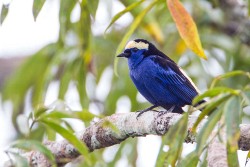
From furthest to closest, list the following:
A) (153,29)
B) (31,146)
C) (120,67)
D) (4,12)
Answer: (120,67) < (153,29) < (4,12) < (31,146)

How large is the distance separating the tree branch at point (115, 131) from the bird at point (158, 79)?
0.68m

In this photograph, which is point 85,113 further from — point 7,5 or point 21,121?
point 7,5

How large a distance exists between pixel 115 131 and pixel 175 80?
1.15 metres

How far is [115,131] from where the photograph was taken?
10.7 feet

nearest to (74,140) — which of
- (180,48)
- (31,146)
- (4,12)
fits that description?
(31,146)

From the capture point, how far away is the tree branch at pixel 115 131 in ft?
10.6

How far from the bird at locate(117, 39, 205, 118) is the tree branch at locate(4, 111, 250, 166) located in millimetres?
681

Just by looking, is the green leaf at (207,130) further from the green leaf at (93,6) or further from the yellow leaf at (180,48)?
the yellow leaf at (180,48)

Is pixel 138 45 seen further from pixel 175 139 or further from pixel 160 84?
pixel 175 139

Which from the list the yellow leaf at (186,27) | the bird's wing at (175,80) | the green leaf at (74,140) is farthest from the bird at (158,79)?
the green leaf at (74,140)

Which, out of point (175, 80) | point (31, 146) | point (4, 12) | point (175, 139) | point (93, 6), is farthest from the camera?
point (175, 80)

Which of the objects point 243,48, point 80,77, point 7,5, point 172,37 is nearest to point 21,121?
point 7,5

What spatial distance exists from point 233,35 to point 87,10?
2.27m

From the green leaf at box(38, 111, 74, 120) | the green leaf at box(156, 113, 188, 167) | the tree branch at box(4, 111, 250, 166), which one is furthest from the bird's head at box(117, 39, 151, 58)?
the green leaf at box(156, 113, 188, 167)
